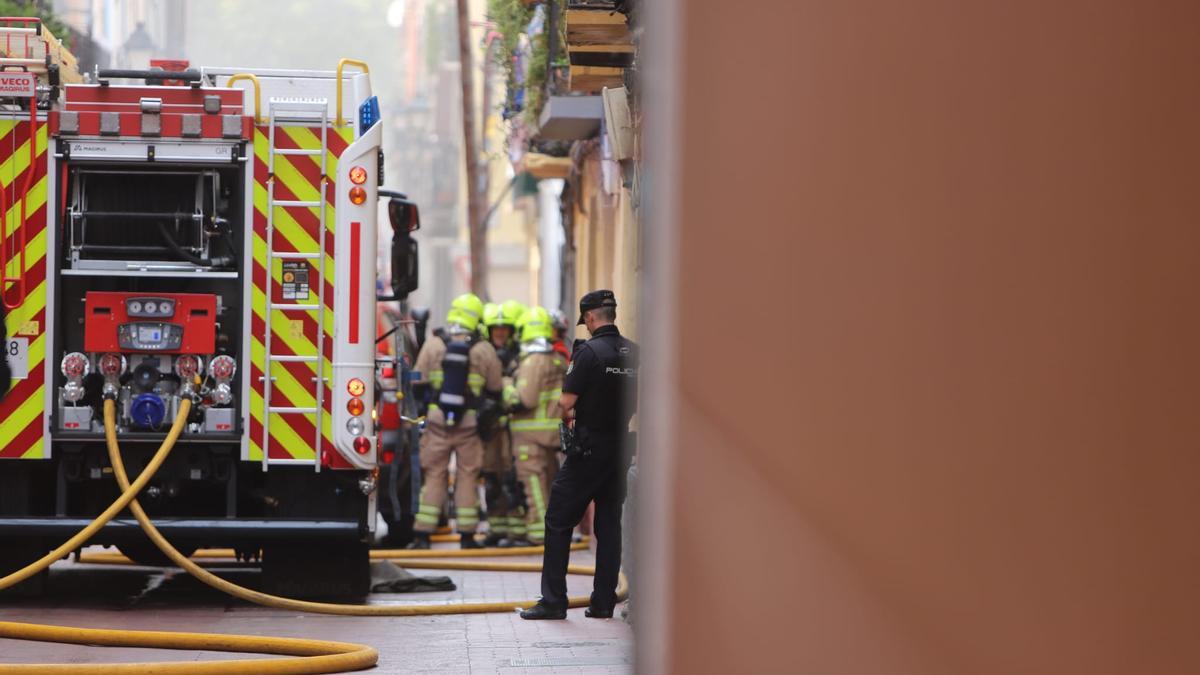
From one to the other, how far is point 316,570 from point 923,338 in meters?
7.49

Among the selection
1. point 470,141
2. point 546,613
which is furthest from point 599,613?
point 470,141

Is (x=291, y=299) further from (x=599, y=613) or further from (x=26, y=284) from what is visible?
(x=599, y=613)

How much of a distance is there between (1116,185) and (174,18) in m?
18.7

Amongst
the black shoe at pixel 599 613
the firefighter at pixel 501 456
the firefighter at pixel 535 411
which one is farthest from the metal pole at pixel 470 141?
the black shoe at pixel 599 613

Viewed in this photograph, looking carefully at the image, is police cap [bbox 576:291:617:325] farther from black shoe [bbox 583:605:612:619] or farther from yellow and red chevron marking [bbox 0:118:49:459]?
yellow and red chevron marking [bbox 0:118:49:459]

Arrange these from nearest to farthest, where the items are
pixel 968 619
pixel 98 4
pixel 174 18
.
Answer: pixel 968 619 → pixel 98 4 → pixel 174 18

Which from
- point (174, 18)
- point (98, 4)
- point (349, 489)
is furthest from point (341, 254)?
point (174, 18)

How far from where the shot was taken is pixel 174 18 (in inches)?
816

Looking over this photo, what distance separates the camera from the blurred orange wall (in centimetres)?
319

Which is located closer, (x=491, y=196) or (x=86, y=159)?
(x=86, y=159)

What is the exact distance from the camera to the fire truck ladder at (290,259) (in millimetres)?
9617

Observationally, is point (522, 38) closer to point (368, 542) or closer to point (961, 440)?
point (368, 542)

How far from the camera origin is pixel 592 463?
9758mm

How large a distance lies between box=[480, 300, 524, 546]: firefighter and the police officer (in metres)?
4.89
